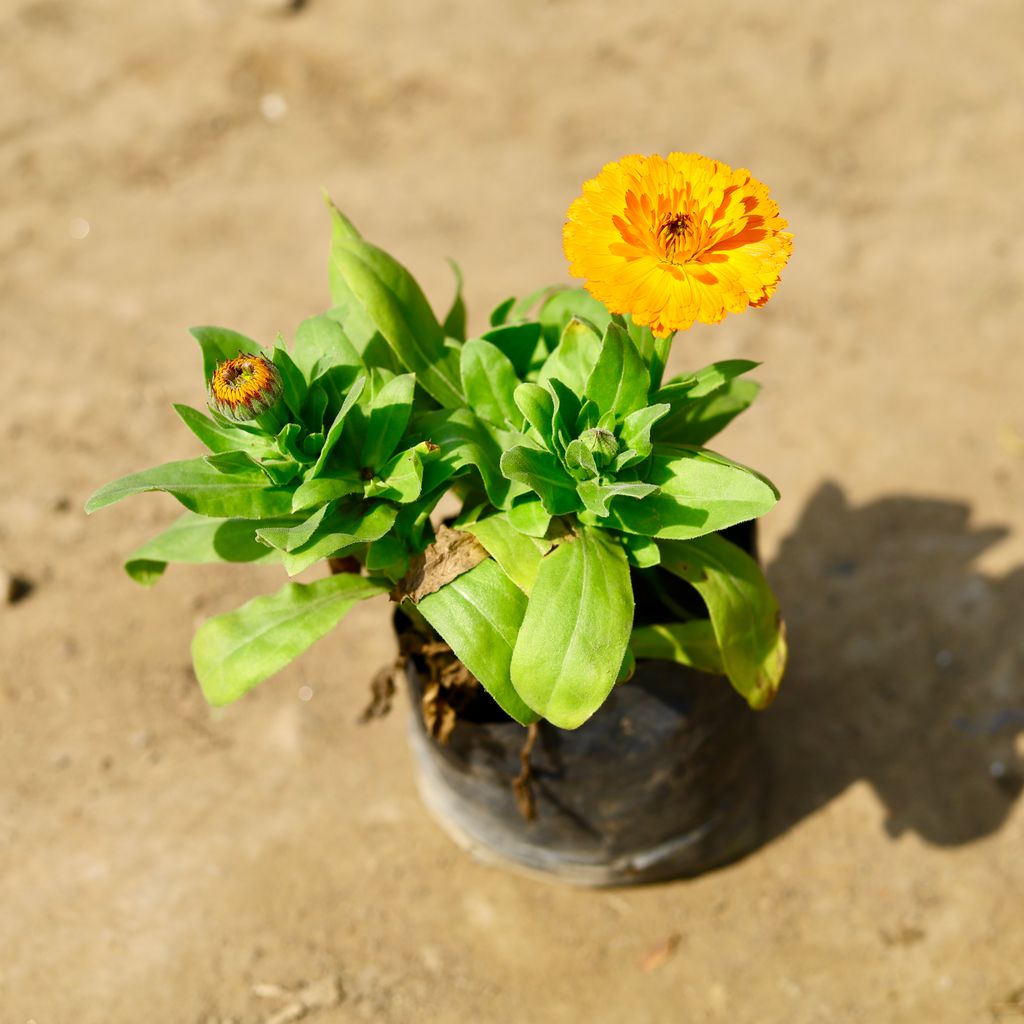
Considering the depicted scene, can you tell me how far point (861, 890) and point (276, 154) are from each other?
3.55 m

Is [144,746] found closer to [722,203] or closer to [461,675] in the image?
[461,675]

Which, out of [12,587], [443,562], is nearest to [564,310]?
[443,562]

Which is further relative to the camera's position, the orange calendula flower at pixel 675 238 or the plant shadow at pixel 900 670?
the plant shadow at pixel 900 670

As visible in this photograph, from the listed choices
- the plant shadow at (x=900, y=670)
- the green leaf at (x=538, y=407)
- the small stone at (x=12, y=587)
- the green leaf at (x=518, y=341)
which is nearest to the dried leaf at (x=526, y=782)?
the green leaf at (x=538, y=407)

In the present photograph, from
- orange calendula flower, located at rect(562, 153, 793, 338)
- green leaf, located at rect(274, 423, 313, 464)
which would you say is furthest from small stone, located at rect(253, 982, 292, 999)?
orange calendula flower, located at rect(562, 153, 793, 338)

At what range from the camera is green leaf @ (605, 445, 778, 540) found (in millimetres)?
1925

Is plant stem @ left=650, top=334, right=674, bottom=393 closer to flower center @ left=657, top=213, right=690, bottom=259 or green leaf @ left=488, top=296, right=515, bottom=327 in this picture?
flower center @ left=657, top=213, right=690, bottom=259

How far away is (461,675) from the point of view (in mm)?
2217

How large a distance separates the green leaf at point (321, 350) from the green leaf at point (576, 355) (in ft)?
1.16

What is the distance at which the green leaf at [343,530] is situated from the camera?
192 cm

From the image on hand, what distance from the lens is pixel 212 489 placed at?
195cm

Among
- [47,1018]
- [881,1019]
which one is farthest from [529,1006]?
[47,1018]

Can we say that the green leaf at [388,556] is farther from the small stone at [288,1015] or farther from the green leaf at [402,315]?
the small stone at [288,1015]

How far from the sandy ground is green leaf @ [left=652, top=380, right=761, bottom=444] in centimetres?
118
